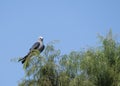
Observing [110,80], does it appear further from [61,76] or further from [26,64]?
[26,64]

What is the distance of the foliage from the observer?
9.34m

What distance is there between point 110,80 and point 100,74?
249 mm

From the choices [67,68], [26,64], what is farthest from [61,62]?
[26,64]

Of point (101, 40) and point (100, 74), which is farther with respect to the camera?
point (101, 40)

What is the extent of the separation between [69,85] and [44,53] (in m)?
1.10

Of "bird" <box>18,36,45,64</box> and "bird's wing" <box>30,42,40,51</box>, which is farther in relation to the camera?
"bird's wing" <box>30,42,40,51</box>

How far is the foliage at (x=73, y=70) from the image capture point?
9336mm

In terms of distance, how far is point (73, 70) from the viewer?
31.3 ft

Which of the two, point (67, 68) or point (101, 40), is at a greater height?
point (101, 40)

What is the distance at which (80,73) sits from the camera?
947 centimetres

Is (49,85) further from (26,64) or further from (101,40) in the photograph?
(101,40)

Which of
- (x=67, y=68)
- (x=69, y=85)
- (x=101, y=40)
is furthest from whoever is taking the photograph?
(x=101, y=40)

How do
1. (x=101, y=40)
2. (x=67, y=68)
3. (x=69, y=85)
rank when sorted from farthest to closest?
(x=101, y=40) → (x=67, y=68) → (x=69, y=85)

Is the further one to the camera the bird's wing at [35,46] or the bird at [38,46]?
the bird's wing at [35,46]
